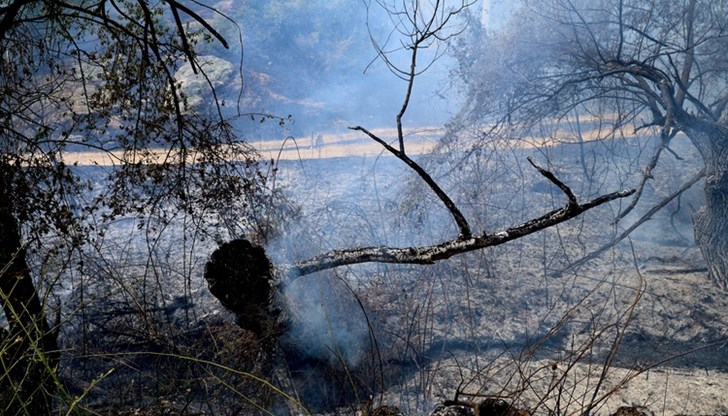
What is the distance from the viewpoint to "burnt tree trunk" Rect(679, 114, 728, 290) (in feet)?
22.9

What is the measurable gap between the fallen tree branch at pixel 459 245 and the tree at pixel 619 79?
366cm

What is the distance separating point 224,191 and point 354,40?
19.5 metres

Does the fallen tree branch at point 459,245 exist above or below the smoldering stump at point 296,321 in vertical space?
above

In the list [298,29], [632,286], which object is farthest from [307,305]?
[298,29]

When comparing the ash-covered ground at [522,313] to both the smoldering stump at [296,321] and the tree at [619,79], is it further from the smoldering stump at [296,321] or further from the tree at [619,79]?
the tree at [619,79]

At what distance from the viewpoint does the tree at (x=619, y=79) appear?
7.04 m

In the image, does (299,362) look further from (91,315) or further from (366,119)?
(366,119)

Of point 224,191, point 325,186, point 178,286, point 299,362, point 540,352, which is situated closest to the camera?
point 224,191

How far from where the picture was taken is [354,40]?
905 inches

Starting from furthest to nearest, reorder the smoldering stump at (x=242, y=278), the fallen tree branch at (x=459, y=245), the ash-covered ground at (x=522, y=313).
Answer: the ash-covered ground at (x=522, y=313) → the smoldering stump at (x=242, y=278) → the fallen tree branch at (x=459, y=245)

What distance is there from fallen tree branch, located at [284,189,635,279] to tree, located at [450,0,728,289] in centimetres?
366

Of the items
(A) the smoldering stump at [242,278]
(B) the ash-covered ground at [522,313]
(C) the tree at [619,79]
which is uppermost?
(C) the tree at [619,79]

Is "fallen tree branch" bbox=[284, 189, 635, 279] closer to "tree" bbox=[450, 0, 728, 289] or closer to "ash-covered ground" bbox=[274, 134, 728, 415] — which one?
"ash-covered ground" bbox=[274, 134, 728, 415]

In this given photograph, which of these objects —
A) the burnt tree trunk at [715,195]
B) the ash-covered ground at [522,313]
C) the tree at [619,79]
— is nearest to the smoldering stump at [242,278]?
the ash-covered ground at [522,313]
